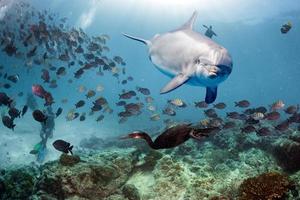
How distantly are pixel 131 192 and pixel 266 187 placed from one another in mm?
2723

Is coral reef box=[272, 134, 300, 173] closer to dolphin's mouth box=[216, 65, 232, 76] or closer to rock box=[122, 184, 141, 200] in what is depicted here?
rock box=[122, 184, 141, 200]

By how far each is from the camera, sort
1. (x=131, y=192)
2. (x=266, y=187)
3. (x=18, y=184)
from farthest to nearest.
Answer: (x=18, y=184)
(x=131, y=192)
(x=266, y=187)

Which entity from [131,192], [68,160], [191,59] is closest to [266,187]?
[191,59]

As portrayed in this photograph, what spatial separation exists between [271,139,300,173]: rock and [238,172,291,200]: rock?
2.89m

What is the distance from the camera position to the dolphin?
14.8 ft

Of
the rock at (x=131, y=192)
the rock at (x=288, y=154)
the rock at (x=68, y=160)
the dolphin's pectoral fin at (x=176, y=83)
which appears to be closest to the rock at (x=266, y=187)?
the dolphin's pectoral fin at (x=176, y=83)

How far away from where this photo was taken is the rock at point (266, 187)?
498cm

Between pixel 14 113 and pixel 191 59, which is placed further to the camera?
pixel 14 113

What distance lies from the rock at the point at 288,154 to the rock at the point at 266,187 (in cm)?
289

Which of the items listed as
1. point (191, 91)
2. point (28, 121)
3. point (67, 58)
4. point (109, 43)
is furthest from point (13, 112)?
point (191, 91)

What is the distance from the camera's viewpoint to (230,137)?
471 inches

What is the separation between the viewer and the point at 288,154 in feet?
26.5

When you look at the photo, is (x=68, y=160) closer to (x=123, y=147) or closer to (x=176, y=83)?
(x=176, y=83)

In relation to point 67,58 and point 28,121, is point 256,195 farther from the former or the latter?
point 28,121
